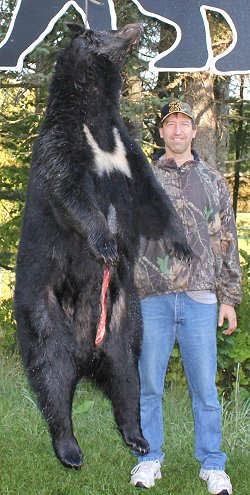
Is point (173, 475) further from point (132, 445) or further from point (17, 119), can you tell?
point (17, 119)

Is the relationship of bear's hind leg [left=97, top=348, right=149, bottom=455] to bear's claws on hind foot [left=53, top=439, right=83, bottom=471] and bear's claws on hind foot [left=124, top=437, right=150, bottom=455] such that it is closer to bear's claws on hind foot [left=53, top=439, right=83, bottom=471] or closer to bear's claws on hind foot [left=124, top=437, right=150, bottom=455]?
bear's claws on hind foot [left=124, top=437, right=150, bottom=455]

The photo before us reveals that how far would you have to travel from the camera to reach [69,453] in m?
3.47

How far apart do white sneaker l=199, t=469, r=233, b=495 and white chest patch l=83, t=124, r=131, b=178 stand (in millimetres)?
1929

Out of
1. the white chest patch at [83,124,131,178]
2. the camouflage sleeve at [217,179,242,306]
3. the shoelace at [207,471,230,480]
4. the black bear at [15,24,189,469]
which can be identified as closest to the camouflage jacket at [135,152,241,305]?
the camouflage sleeve at [217,179,242,306]

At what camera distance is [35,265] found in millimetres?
3629

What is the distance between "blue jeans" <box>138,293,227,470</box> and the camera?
4.49 metres

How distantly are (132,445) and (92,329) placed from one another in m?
0.60

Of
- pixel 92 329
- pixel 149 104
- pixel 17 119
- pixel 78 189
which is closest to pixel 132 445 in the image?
pixel 92 329

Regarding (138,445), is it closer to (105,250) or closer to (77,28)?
(105,250)

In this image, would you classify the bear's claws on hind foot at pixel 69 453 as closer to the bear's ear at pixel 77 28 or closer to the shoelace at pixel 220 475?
the shoelace at pixel 220 475

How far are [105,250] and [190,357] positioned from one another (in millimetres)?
1471

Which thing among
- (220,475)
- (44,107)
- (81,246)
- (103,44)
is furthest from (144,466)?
(44,107)

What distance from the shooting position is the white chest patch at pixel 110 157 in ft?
12.1

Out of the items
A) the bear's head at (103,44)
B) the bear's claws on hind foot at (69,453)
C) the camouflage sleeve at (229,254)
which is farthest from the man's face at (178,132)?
the bear's claws on hind foot at (69,453)
